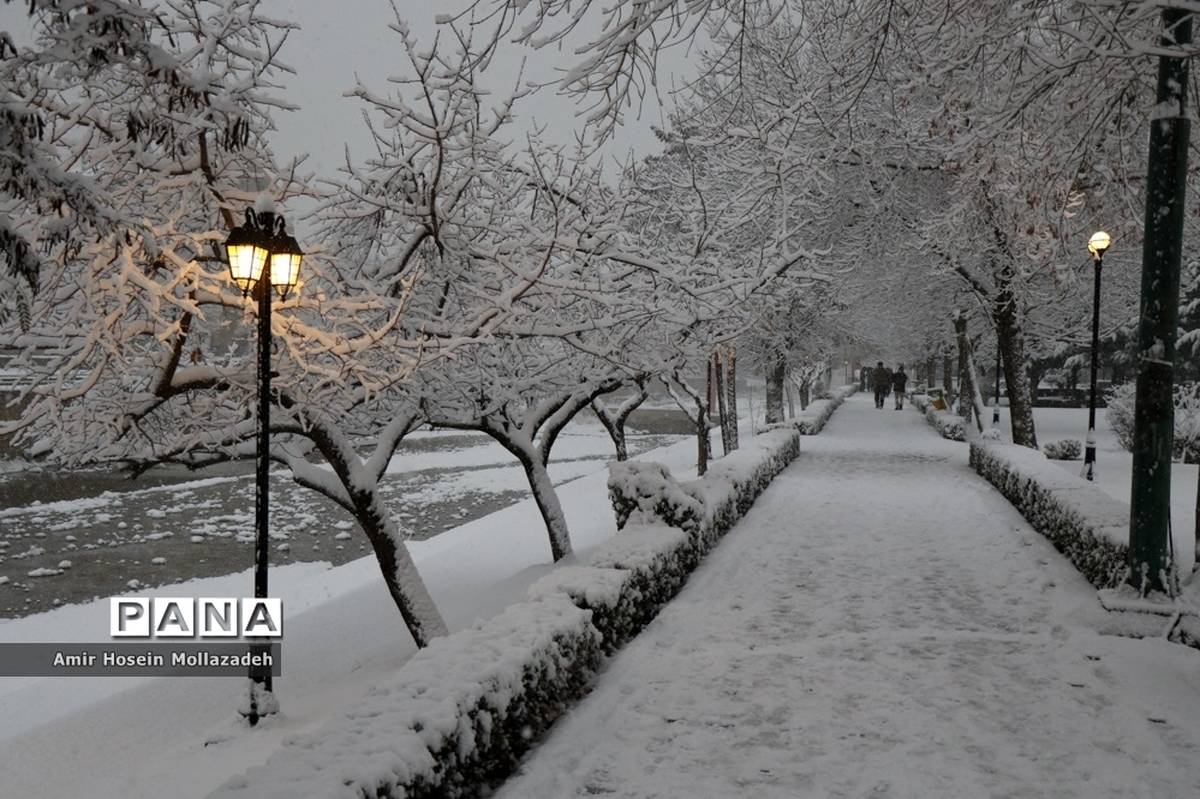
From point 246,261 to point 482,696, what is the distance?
3817 millimetres

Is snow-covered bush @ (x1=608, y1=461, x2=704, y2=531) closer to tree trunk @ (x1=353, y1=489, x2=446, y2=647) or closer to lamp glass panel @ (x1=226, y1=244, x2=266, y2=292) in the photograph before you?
tree trunk @ (x1=353, y1=489, x2=446, y2=647)

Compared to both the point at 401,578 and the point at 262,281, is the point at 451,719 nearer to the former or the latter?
the point at 262,281

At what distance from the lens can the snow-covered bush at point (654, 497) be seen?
940 cm

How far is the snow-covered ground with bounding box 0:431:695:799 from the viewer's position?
6270 millimetres

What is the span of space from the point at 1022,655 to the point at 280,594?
33.9 feet

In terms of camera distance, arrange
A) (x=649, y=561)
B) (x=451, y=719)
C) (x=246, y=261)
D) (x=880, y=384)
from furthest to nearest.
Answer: (x=880, y=384) → (x=649, y=561) → (x=246, y=261) → (x=451, y=719)

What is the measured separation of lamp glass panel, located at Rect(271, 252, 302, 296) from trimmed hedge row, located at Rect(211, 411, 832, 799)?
312 cm

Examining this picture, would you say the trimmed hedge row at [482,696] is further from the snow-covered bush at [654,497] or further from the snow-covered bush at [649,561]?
the snow-covered bush at [654,497]

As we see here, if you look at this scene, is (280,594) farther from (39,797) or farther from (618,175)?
(618,175)

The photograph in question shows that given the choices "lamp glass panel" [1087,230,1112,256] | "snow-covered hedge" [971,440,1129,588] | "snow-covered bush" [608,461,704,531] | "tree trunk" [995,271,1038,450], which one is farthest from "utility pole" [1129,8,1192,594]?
"tree trunk" [995,271,1038,450]

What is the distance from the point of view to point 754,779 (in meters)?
4.59

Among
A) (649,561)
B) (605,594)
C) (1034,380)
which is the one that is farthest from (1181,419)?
(1034,380)

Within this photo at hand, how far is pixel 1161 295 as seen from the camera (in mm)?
6445

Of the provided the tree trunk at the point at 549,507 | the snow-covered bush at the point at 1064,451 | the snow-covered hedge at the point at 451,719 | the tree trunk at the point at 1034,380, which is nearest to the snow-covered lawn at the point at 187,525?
the tree trunk at the point at 549,507
